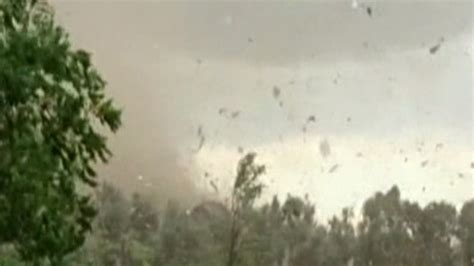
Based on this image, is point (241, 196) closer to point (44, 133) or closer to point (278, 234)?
point (278, 234)

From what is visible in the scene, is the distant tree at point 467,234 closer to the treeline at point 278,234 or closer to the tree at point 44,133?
the treeline at point 278,234

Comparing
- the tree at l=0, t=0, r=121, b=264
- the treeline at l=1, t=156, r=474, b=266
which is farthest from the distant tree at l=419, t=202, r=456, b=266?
the tree at l=0, t=0, r=121, b=264

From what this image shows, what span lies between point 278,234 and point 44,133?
10.9m

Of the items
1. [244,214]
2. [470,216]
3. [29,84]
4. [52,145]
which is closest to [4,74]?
[29,84]

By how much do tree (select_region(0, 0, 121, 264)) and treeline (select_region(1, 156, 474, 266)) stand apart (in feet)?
30.7

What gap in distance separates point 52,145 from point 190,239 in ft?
34.4

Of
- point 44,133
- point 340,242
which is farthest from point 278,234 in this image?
point 44,133

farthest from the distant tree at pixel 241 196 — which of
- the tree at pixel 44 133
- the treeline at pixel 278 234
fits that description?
the tree at pixel 44 133

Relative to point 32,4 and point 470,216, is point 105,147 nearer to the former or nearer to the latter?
point 32,4

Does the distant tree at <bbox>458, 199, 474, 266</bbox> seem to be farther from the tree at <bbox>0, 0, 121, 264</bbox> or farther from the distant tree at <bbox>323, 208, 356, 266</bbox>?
the tree at <bbox>0, 0, 121, 264</bbox>

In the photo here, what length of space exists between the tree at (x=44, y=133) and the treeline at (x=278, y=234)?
936 centimetres

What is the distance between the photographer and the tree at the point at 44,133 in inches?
140

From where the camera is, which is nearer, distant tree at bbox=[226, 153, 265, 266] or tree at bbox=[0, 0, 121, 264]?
tree at bbox=[0, 0, 121, 264]

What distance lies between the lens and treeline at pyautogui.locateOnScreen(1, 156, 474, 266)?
13.8 m
